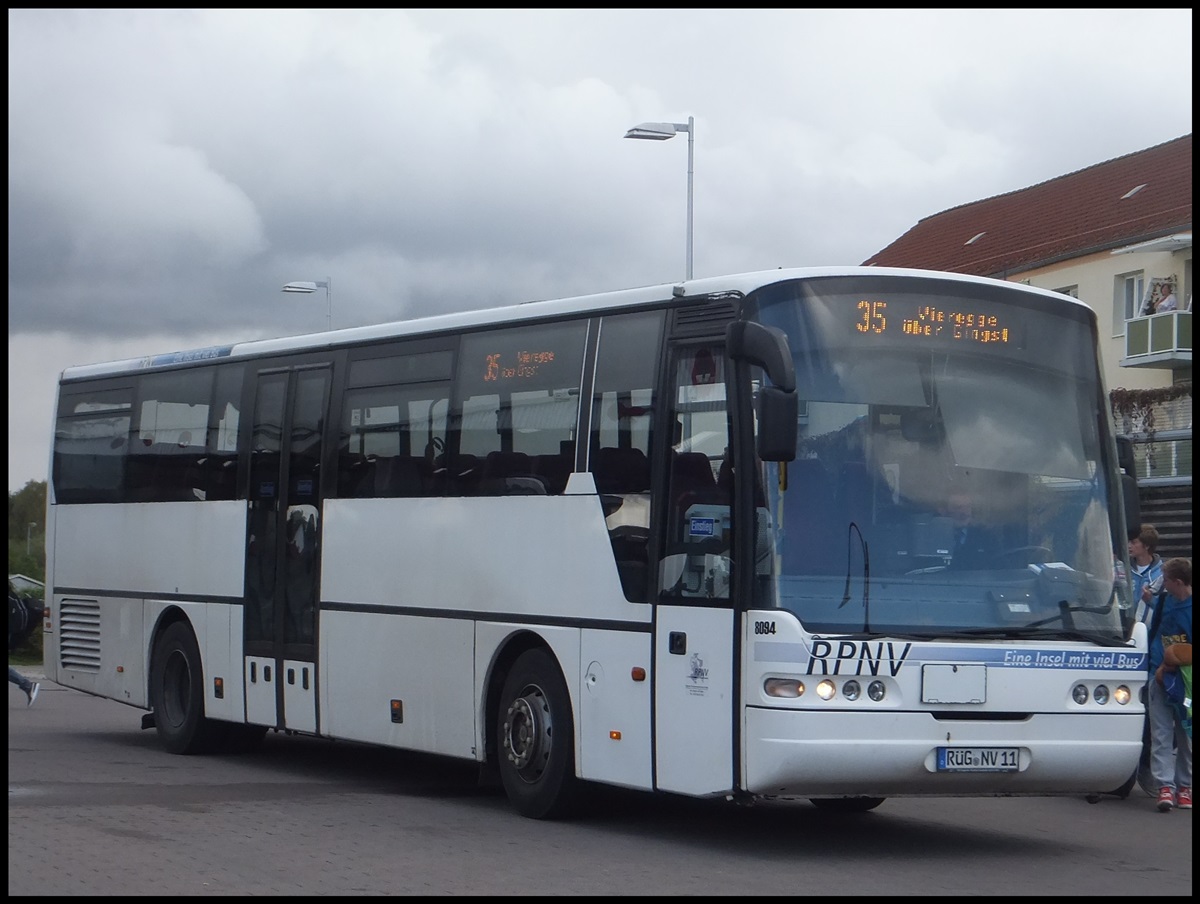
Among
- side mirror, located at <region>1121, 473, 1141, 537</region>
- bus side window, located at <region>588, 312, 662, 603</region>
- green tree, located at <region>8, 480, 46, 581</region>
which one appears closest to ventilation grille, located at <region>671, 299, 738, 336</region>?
bus side window, located at <region>588, 312, 662, 603</region>

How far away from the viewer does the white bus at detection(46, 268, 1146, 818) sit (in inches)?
415

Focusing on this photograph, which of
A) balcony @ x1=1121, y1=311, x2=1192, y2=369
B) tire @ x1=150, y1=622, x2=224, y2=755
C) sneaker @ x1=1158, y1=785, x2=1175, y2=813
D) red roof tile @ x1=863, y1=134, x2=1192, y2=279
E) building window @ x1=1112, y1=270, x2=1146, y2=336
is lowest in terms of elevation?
sneaker @ x1=1158, y1=785, x2=1175, y2=813

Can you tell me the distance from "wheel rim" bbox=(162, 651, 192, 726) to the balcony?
3652 centimetres

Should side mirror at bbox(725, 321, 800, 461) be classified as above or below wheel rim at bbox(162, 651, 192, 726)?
above

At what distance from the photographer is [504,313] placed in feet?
44.3

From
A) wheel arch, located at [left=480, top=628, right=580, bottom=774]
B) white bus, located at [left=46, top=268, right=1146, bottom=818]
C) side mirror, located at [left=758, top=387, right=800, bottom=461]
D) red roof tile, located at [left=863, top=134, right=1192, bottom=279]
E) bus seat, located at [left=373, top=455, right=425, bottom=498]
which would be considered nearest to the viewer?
side mirror, located at [left=758, top=387, right=800, bottom=461]

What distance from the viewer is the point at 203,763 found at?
16500 mm

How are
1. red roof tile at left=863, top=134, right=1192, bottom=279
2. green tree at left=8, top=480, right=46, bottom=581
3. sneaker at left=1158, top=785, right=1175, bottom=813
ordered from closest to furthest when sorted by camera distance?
sneaker at left=1158, top=785, right=1175, bottom=813
red roof tile at left=863, top=134, right=1192, bottom=279
green tree at left=8, top=480, right=46, bottom=581

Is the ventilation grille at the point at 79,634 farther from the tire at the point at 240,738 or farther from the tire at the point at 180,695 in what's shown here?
the tire at the point at 240,738

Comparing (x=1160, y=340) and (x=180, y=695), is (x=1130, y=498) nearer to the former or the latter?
(x=180, y=695)

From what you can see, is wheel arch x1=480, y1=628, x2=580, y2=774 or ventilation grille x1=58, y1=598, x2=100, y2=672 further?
ventilation grille x1=58, y1=598, x2=100, y2=672

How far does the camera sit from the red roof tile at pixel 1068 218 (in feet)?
174

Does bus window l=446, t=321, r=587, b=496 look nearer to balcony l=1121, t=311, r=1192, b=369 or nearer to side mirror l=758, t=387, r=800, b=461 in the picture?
side mirror l=758, t=387, r=800, b=461

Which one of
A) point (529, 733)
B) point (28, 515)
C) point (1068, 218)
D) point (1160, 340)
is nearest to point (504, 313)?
point (529, 733)
